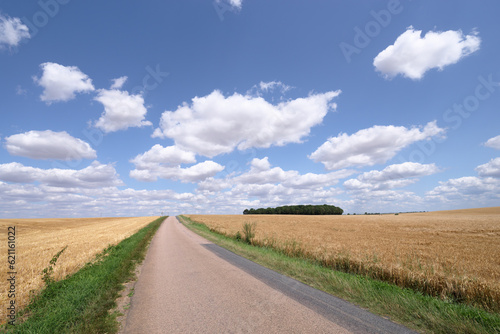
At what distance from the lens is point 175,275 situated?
9438mm

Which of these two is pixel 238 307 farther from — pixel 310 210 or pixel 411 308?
pixel 310 210

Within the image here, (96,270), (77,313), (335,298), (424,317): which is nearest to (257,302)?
(335,298)

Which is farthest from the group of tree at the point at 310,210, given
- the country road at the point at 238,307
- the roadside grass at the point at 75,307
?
the roadside grass at the point at 75,307

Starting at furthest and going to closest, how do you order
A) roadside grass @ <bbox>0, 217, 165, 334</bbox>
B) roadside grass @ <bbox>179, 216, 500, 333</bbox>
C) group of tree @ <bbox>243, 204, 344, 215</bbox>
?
group of tree @ <bbox>243, 204, 344, 215</bbox>, roadside grass @ <bbox>0, 217, 165, 334</bbox>, roadside grass @ <bbox>179, 216, 500, 333</bbox>

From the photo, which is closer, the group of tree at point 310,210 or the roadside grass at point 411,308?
the roadside grass at point 411,308

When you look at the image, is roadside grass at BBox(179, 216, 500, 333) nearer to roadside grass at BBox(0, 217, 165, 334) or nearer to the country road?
the country road

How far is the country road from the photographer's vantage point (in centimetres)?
495

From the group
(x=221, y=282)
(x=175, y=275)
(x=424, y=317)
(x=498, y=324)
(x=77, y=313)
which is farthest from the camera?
(x=175, y=275)

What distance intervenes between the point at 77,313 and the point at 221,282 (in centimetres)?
413

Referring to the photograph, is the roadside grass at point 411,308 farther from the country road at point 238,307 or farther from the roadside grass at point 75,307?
the roadside grass at point 75,307

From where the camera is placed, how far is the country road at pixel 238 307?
4.95m

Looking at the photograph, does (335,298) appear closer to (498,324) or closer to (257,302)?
(257,302)

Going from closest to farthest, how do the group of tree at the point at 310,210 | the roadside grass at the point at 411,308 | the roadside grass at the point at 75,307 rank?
the roadside grass at the point at 411,308 < the roadside grass at the point at 75,307 < the group of tree at the point at 310,210

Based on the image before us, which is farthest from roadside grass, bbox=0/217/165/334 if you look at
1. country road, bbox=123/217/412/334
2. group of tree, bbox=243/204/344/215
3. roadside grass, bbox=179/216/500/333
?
group of tree, bbox=243/204/344/215
